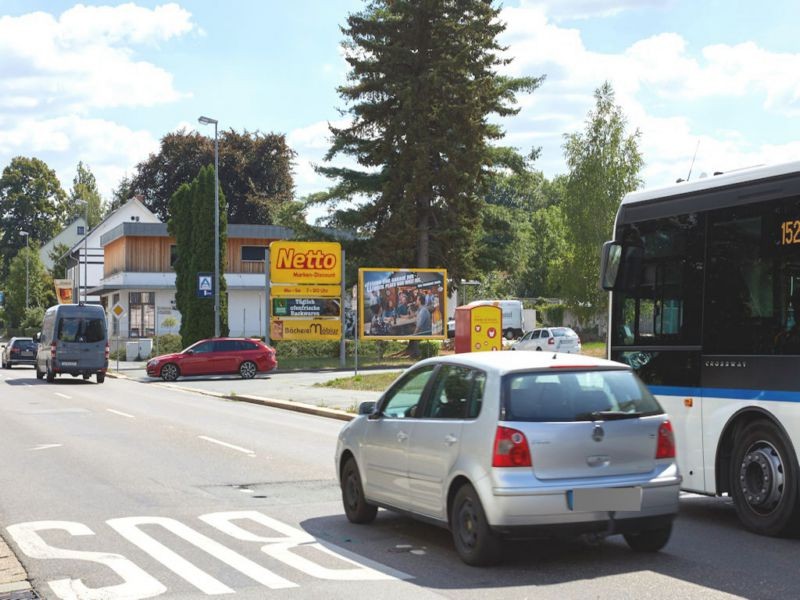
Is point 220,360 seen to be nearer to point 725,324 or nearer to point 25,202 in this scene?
point 725,324

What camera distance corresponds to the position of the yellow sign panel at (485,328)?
31438 millimetres

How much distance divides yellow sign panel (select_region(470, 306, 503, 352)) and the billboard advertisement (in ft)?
34.6

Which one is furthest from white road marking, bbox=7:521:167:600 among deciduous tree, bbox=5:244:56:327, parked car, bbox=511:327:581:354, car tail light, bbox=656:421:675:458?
deciduous tree, bbox=5:244:56:327

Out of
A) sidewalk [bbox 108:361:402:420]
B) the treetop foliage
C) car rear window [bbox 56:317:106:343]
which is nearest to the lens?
sidewalk [bbox 108:361:402:420]

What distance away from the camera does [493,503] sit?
7.57 metres

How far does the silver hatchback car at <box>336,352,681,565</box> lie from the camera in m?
7.58

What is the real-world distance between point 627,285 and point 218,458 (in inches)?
265

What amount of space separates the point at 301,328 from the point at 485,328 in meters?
14.4

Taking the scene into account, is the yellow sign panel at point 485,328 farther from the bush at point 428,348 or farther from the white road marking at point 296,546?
the white road marking at point 296,546

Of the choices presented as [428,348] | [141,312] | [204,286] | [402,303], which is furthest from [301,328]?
[141,312]

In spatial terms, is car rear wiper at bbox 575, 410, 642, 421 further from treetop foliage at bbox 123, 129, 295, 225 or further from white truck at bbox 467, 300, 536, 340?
treetop foliage at bbox 123, 129, 295, 225

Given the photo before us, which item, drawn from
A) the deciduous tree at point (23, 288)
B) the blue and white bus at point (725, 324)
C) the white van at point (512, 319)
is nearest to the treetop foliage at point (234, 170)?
the white van at point (512, 319)

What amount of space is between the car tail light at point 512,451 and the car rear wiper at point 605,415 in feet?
1.58

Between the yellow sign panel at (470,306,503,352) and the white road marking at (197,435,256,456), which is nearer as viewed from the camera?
the white road marking at (197,435,256,456)
